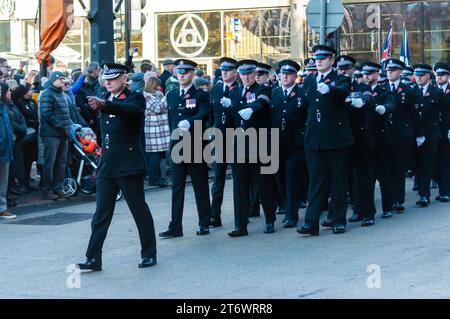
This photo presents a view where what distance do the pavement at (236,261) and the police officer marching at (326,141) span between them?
33cm

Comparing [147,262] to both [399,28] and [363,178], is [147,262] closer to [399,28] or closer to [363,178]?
[363,178]

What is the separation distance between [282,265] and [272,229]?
2.37 m

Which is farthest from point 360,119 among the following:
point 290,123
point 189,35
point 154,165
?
point 189,35

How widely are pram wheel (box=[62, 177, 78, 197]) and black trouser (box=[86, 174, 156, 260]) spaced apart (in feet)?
19.5

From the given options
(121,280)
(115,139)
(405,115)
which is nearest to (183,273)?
(121,280)

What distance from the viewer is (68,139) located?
1616 centimetres

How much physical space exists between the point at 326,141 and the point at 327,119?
0.26m

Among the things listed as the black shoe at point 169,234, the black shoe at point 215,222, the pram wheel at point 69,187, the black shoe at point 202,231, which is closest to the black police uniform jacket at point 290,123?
the black shoe at point 215,222

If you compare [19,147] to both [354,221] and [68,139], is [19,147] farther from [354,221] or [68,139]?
[354,221]

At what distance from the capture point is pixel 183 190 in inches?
478

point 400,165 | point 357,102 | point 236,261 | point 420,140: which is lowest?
point 236,261

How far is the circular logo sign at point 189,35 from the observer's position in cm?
3697

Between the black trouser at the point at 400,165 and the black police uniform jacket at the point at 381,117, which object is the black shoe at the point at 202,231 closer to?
the black police uniform jacket at the point at 381,117

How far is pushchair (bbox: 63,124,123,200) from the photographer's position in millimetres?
16094
